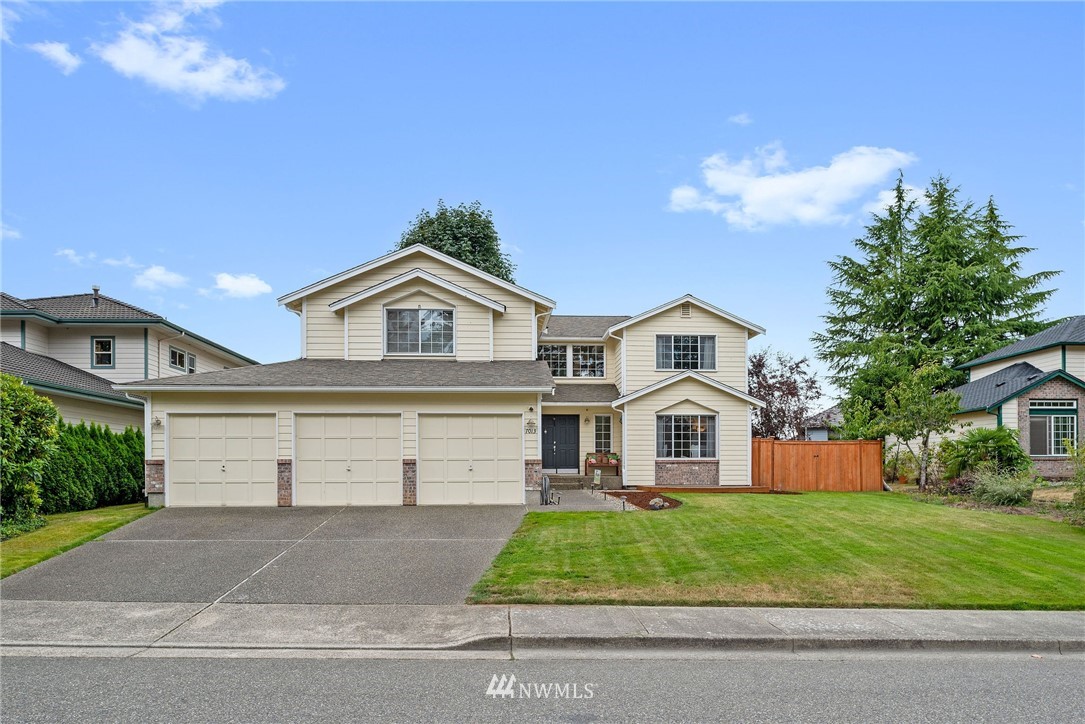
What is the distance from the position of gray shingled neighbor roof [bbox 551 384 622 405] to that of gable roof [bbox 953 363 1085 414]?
12810 millimetres

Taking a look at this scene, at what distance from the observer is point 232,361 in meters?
32.2

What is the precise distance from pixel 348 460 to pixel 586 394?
34.5 feet

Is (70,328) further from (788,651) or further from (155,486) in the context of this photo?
(788,651)

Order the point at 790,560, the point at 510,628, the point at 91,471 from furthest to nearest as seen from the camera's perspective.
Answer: the point at 91,471 < the point at 790,560 < the point at 510,628

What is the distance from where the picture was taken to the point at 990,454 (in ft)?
66.9

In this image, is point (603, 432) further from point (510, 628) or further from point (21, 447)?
point (510, 628)

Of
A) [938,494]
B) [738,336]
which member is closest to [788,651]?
[938,494]

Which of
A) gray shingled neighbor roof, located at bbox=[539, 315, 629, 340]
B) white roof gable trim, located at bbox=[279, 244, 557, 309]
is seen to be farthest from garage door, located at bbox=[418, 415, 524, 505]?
gray shingled neighbor roof, located at bbox=[539, 315, 629, 340]

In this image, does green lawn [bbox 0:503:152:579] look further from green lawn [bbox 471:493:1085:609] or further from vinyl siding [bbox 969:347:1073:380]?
vinyl siding [bbox 969:347:1073:380]

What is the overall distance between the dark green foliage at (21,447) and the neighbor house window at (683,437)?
16620 mm

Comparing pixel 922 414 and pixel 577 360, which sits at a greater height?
pixel 577 360

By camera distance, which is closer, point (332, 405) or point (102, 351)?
point (332, 405)

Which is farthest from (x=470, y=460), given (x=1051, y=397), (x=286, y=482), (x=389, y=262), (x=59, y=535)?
(x=1051, y=397)

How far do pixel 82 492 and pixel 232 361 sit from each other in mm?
15889
